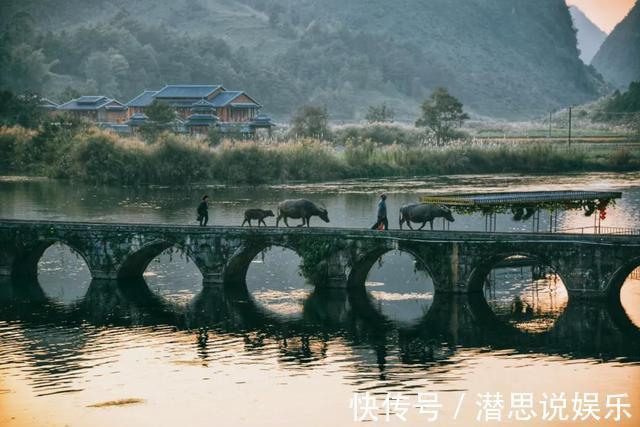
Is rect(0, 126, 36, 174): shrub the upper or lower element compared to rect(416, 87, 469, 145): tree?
lower

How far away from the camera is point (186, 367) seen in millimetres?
53938

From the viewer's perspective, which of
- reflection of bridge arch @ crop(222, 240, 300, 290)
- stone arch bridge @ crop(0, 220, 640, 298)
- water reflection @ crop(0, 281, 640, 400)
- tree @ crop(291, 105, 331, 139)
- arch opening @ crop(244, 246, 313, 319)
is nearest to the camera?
water reflection @ crop(0, 281, 640, 400)

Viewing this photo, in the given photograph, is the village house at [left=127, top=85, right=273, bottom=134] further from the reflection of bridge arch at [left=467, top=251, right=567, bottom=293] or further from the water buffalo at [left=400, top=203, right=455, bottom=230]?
the reflection of bridge arch at [left=467, top=251, right=567, bottom=293]

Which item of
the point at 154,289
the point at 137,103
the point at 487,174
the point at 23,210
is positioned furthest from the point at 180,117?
the point at 154,289

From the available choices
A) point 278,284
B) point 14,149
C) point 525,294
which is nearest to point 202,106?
point 14,149

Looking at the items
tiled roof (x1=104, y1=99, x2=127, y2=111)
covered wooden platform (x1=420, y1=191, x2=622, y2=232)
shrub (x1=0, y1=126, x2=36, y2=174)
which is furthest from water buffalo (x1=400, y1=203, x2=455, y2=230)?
tiled roof (x1=104, y1=99, x2=127, y2=111)

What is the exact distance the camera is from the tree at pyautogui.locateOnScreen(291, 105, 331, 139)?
162 metres

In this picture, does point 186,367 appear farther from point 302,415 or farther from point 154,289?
point 154,289

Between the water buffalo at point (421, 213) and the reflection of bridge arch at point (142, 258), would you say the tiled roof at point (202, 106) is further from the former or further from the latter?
the water buffalo at point (421, 213)

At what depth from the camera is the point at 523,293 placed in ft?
220

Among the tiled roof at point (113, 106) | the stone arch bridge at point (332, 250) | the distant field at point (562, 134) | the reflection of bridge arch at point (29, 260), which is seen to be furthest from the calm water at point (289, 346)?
the distant field at point (562, 134)

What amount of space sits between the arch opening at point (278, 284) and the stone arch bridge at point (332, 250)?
156 centimetres

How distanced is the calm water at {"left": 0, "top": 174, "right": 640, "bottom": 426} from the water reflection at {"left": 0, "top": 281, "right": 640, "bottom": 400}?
0.10 m

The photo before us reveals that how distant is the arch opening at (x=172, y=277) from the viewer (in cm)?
6931
